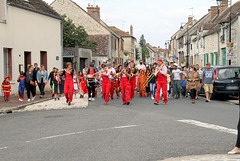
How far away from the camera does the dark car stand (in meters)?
16.3

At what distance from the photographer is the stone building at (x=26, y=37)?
19.5m

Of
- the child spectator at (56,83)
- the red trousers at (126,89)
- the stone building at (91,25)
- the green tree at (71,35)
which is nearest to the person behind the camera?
the red trousers at (126,89)

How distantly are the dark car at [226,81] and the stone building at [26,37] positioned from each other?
11595 millimetres

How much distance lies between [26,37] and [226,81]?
1275 centimetres

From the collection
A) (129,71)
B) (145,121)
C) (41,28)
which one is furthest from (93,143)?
(41,28)

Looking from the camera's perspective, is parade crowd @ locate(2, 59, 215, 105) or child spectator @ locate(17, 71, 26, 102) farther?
child spectator @ locate(17, 71, 26, 102)

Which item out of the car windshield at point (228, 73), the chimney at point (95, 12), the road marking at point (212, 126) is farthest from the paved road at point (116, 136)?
the chimney at point (95, 12)

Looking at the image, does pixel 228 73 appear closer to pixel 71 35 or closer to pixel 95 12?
pixel 71 35

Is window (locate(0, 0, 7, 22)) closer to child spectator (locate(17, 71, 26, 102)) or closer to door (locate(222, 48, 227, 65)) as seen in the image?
child spectator (locate(17, 71, 26, 102))

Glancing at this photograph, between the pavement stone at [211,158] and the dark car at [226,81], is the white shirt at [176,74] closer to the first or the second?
the dark car at [226,81]

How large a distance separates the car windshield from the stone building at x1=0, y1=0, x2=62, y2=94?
38.6ft

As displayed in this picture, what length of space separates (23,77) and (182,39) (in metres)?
58.0

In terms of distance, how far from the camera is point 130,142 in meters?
6.64


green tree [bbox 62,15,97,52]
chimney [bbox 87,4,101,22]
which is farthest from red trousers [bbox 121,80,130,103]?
chimney [bbox 87,4,101,22]
